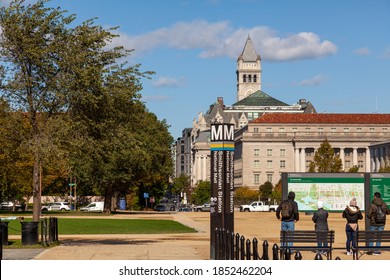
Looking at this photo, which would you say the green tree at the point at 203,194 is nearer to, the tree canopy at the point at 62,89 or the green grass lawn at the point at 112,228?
the green grass lawn at the point at 112,228

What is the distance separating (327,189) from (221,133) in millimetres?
13912

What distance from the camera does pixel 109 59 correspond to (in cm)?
3647

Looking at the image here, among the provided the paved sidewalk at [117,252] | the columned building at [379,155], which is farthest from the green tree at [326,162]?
the paved sidewalk at [117,252]

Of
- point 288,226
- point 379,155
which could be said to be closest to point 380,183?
point 288,226

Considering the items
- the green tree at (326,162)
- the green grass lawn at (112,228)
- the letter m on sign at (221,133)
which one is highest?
the green tree at (326,162)

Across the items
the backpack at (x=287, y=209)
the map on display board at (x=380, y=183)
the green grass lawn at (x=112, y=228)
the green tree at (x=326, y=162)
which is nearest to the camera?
the backpack at (x=287, y=209)

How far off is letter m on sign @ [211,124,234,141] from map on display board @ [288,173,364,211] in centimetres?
1255

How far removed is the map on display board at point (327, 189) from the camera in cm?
4047

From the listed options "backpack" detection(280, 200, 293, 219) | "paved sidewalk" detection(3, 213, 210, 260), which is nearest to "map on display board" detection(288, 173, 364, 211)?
"paved sidewalk" detection(3, 213, 210, 260)

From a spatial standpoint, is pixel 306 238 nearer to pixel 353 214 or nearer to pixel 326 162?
pixel 353 214

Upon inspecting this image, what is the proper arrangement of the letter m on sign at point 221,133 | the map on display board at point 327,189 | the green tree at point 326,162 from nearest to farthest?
1. the letter m on sign at point 221,133
2. the map on display board at point 327,189
3. the green tree at point 326,162

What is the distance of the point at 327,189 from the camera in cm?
4125

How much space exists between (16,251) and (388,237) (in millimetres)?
13044
